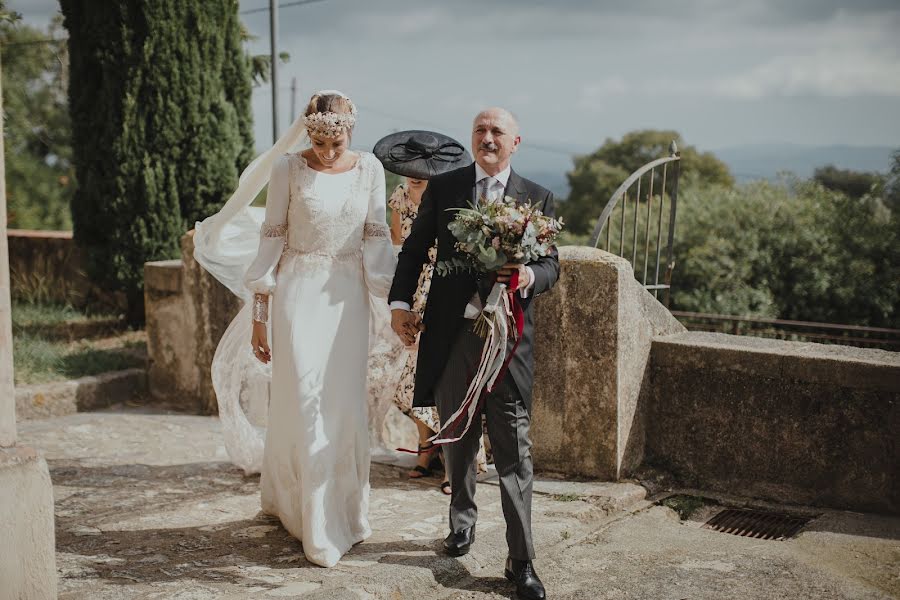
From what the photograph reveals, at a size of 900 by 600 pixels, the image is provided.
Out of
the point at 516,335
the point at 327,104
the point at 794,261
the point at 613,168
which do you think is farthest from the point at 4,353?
the point at 613,168

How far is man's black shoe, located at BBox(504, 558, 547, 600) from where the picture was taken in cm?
387

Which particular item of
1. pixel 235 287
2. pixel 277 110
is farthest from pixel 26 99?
pixel 235 287

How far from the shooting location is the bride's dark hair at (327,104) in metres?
4.24

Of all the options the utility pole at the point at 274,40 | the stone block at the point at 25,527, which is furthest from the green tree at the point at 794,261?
the stone block at the point at 25,527

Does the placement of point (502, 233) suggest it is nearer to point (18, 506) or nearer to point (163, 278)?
point (18, 506)

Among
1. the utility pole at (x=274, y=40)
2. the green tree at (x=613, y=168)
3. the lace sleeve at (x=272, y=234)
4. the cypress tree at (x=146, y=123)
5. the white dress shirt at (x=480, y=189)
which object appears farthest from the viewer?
the green tree at (x=613, y=168)

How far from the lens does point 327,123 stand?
4207 millimetres

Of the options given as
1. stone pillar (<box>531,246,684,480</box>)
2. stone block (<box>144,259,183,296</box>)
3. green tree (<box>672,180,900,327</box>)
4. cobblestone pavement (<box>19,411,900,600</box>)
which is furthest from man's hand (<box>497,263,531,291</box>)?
green tree (<box>672,180,900,327</box>)

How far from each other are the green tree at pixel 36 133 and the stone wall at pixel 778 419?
23508 millimetres

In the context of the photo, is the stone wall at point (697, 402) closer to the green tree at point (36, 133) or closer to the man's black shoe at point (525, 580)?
the man's black shoe at point (525, 580)

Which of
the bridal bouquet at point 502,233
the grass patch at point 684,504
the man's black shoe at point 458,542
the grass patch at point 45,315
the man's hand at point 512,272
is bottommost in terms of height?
the grass patch at point 684,504

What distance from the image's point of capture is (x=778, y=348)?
5.30 meters

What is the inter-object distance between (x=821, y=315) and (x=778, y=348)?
16.6 meters

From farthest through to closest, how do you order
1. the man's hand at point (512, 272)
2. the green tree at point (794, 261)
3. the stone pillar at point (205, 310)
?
the green tree at point (794, 261), the stone pillar at point (205, 310), the man's hand at point (512, 272)
